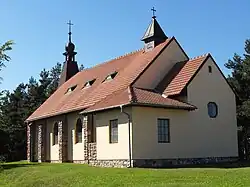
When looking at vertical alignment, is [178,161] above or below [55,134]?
below

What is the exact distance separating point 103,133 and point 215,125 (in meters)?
6.82

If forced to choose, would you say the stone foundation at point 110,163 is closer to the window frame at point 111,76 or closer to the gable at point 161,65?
the gable at point 161,65

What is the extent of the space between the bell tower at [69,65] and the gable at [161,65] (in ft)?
52.7

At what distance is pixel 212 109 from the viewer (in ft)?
82.4

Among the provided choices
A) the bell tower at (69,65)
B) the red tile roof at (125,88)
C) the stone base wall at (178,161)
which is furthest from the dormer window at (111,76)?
the bell tower at (69,65)

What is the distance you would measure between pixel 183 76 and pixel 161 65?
1.99 metres

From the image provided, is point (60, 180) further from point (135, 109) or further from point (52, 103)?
point (52, 103)

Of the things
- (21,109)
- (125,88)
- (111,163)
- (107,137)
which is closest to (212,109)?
(125,88)

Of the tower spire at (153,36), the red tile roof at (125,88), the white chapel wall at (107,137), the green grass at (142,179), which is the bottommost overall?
the green grass at (142,179)

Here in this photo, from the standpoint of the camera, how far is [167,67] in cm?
2625

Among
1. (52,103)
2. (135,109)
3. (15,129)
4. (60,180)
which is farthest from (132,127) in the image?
(15,129)

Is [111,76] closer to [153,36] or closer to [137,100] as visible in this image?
[153,36]

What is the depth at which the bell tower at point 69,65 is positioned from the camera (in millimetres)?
40844

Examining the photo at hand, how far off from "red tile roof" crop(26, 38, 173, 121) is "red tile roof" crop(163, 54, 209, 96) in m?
1.88
